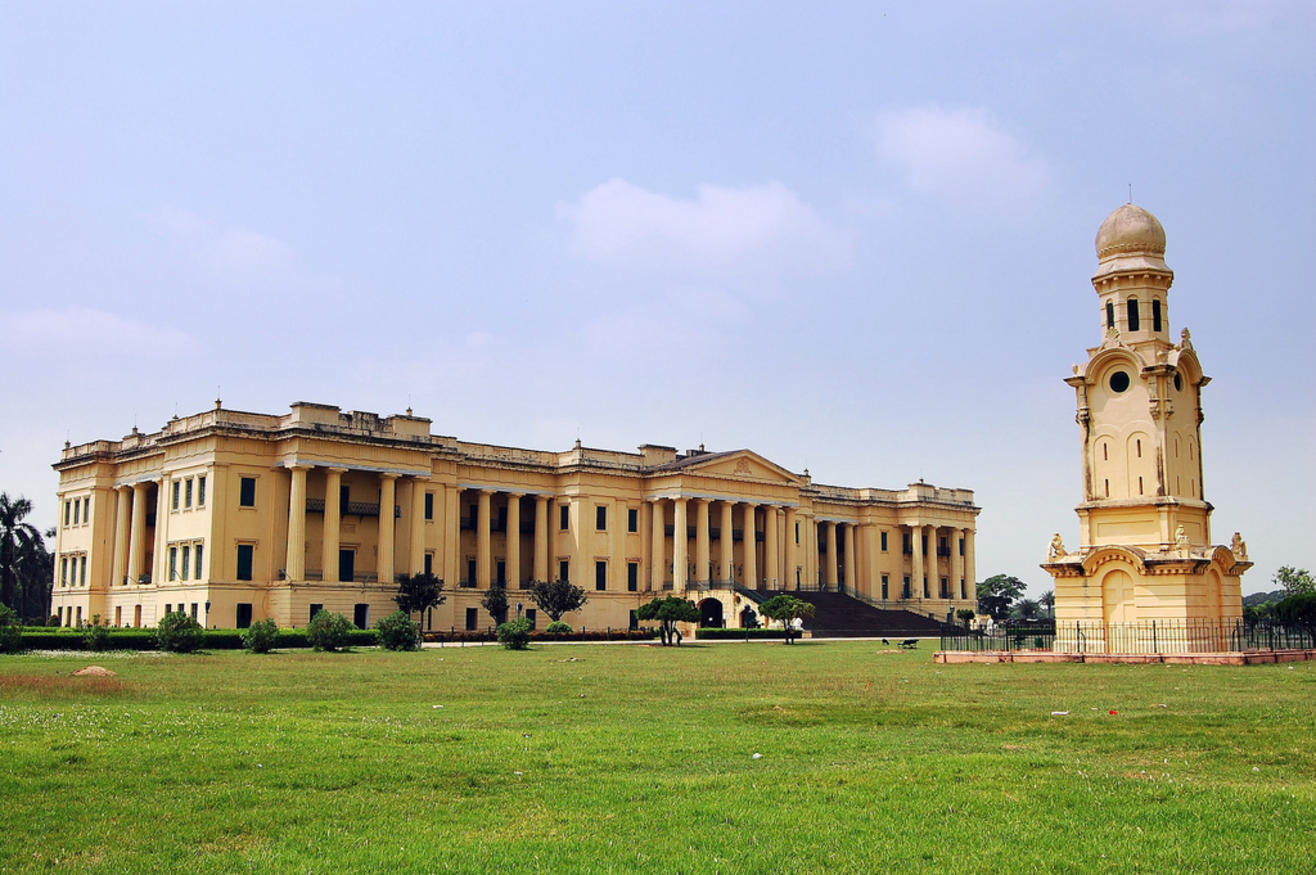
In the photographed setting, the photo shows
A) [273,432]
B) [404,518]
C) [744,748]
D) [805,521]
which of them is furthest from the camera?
[805,521]

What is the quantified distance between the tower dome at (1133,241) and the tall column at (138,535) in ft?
177

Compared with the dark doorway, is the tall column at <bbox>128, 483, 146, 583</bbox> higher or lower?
higher

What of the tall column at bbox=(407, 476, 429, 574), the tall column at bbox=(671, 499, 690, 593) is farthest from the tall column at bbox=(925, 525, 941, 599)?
the tall column at bbox=(407, 476, 429, 574)

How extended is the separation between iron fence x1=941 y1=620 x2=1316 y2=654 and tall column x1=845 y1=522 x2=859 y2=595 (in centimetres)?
5811

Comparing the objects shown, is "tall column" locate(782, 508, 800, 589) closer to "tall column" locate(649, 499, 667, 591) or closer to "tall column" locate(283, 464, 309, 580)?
"tall column" locate(649, 499, 667, 591)

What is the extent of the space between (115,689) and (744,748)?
14530mm

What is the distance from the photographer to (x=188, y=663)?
117 ft

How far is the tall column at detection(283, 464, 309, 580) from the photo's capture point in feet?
203

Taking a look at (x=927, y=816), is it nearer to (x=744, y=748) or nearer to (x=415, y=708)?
(x=744, y=748)

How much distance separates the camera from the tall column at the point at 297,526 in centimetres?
6181

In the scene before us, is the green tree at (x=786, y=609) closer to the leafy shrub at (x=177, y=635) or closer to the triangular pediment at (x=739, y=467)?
the triangular pediment at (x=739, y=467)

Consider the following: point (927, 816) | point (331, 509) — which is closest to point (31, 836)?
point (927, 816)

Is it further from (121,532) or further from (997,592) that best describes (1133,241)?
(997,592)

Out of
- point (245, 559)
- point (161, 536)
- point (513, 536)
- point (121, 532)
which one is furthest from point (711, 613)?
point (121, 532)
